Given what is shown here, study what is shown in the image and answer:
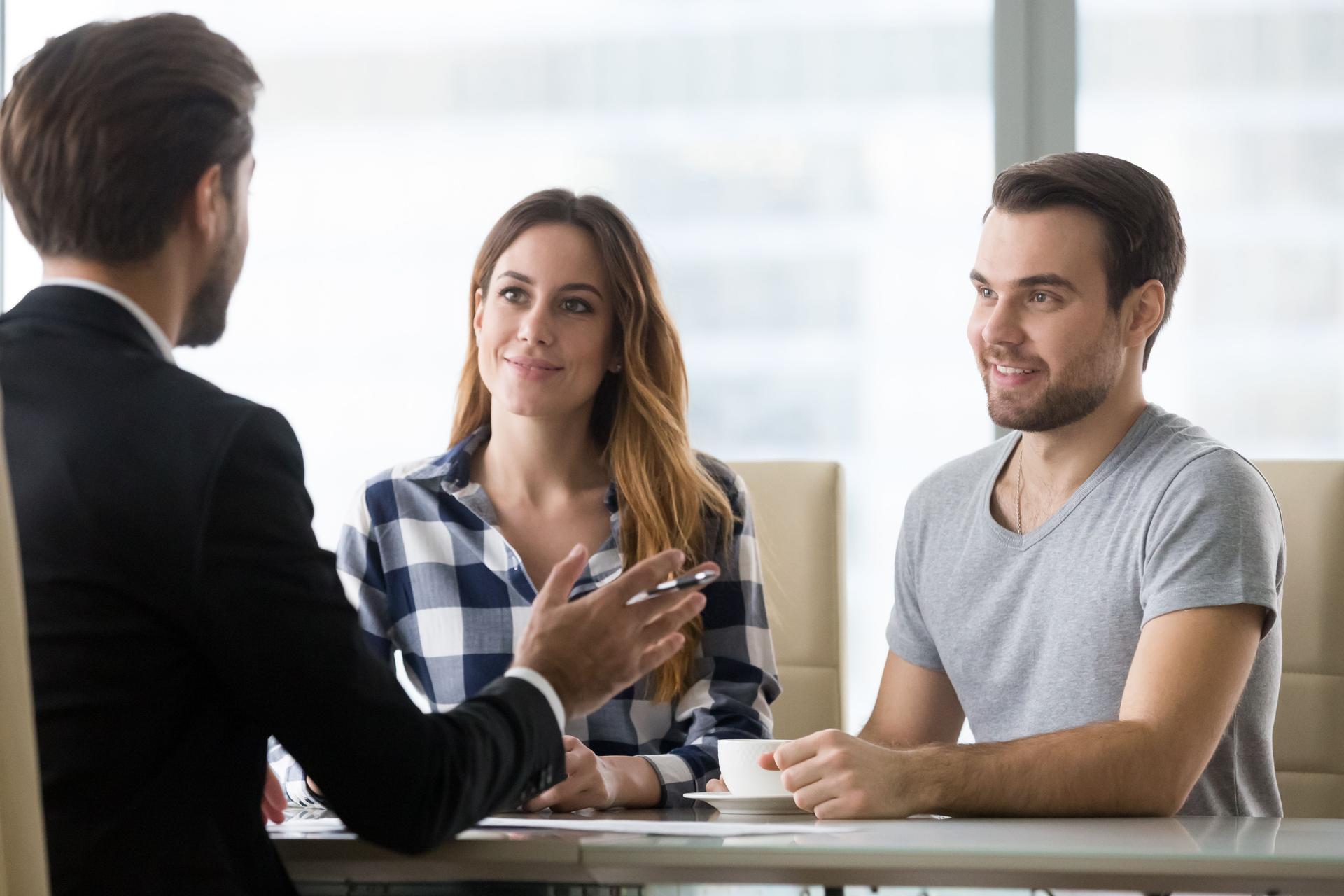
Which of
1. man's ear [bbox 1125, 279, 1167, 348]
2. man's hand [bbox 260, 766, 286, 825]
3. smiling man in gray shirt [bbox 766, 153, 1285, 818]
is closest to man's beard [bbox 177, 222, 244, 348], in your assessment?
man's hand [bbox 260, 766, 286, 825]

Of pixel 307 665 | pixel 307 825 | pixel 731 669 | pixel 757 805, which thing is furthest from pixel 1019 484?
pixel 307 665

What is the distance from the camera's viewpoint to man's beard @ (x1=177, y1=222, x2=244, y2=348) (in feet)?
3.77

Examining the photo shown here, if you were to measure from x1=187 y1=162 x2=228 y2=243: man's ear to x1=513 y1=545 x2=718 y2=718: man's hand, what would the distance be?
420 mm

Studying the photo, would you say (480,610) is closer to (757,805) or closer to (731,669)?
(731,669)

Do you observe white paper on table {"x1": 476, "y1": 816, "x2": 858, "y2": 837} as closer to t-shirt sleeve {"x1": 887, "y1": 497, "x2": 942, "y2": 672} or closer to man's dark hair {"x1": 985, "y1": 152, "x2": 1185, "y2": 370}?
t-shirt sleeve {"x1": 887, "y1": 497, "x2": 942, "y2": 672}

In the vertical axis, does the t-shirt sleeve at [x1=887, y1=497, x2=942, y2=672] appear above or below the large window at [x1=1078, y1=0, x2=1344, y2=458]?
below

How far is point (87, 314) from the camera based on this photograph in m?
1.07

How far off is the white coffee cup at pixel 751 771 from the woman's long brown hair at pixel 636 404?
476mm

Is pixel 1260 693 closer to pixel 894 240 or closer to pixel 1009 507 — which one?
pixel 1009 507

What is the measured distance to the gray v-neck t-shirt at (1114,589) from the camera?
1618 mm

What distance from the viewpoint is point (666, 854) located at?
1.07 meters

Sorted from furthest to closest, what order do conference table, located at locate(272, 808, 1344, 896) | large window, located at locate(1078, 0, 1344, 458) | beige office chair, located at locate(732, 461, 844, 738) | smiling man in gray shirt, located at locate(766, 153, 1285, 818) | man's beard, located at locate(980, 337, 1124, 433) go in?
large window, located at locate(1078, 0, 1344, 458), beige office chair, located at locate(732, 461, 844, 738), man's beard, located at locate(980, 337, 1124, 433), smiling man in gray shirt, located at locate(766, 153, 1285, 818), conference table, located at locate(272, 808, 1344, 896)

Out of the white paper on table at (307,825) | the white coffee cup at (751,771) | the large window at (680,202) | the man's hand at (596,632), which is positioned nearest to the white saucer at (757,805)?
the white coffee cup at (751,771)

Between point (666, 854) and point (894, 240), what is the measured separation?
230 centimetres
